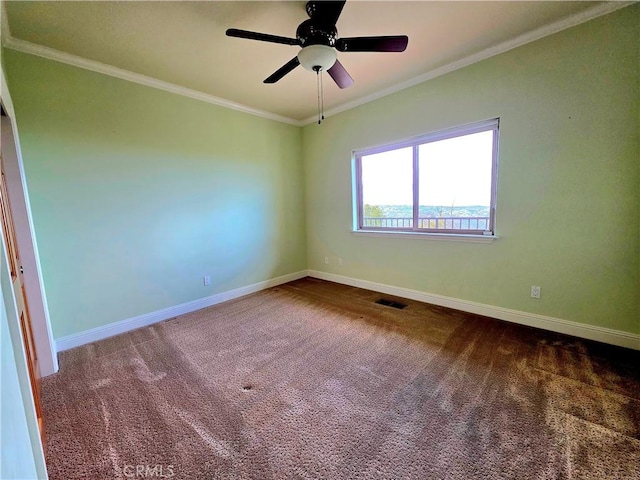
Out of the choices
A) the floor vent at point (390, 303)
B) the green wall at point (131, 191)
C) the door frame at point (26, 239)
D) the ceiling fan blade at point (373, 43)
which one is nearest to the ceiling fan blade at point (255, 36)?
the ceiling fan blade at point (373, 43)

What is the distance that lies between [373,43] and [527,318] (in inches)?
109

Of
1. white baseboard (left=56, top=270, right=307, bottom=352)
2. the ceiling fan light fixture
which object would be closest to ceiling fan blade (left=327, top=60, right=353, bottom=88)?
the ceiling fan light fixture

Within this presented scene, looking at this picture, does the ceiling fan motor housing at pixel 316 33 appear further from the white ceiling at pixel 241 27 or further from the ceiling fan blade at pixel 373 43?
the white ceiling at pixel 241 27

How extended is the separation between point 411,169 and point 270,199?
6.72ft

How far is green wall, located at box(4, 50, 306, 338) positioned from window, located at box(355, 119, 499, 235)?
1564 mm

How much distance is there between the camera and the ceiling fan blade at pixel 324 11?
161 centimetres

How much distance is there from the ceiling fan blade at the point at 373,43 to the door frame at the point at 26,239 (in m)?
2.29

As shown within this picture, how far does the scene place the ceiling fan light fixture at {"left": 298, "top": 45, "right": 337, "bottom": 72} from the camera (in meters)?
1.75

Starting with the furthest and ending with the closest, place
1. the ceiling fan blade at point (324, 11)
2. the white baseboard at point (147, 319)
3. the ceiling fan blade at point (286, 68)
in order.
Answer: the white baseboard at point (147, 319), the ceiling fan blade at point (286, 68), the ceiling fan blade at point (324, 11)

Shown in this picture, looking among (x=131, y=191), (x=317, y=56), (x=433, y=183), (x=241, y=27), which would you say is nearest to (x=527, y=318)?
(x=433, y=183)

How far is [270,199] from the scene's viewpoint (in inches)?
157

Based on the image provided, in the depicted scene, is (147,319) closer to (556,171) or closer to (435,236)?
(435,236)

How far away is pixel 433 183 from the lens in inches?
123

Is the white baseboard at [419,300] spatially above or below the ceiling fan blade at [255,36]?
below
